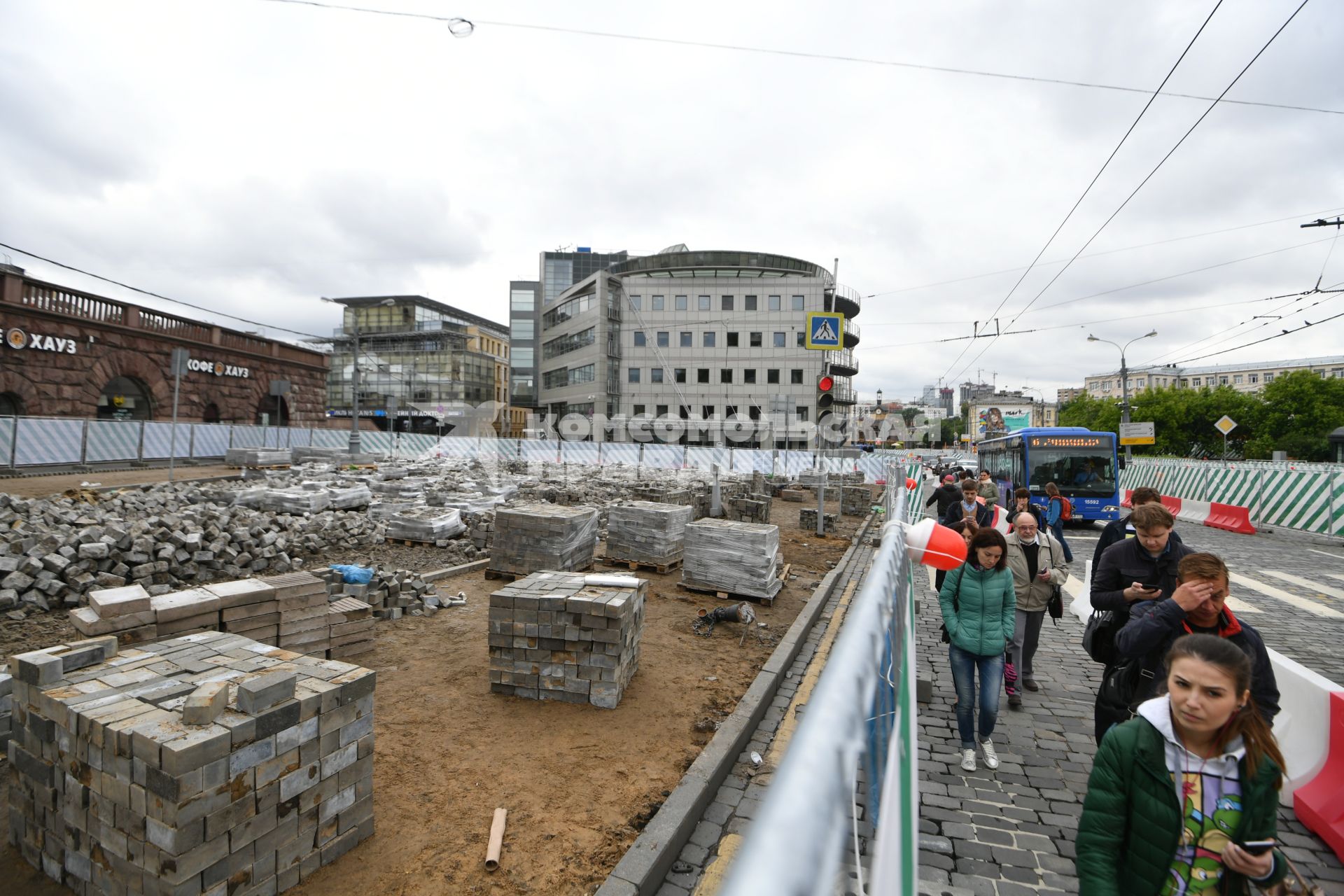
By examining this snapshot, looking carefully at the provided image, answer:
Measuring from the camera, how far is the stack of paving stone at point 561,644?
5902 millimetres

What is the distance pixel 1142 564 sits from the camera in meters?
4.41

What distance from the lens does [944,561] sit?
450 cm

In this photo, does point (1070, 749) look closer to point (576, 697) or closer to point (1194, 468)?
point (576, 697)

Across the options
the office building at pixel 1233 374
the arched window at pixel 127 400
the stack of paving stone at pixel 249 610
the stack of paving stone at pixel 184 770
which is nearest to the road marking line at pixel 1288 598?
the stack of paving stone at pixel 184 770

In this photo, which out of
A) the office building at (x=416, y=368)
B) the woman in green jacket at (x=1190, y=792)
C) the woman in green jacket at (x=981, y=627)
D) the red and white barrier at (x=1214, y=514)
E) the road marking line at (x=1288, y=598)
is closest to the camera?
the woman in green jacket at (x=1190, y=792)

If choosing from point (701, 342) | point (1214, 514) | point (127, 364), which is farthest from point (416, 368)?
point (1214, 514)

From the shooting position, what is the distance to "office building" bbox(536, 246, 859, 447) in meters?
55.7

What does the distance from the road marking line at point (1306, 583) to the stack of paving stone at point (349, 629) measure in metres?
14.8

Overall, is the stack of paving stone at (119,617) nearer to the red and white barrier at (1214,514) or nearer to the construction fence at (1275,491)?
the red and white barrier at (1214,514)

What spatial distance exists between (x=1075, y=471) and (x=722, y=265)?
141ft

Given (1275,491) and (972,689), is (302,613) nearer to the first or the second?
(972,689)

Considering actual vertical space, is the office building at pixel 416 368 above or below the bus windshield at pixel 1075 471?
above

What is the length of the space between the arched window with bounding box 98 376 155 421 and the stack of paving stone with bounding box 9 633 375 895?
102 ft

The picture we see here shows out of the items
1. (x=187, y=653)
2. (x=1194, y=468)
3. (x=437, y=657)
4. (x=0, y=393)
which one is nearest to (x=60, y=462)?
(x=0, y=393)
